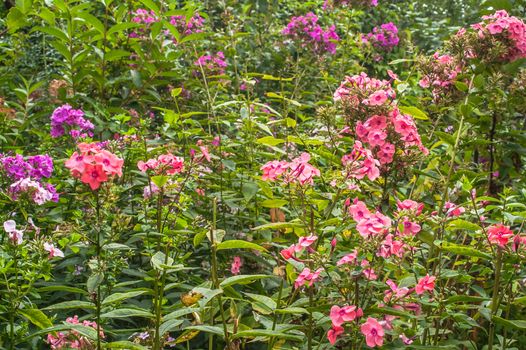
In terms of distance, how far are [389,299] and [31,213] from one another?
4.31 ft

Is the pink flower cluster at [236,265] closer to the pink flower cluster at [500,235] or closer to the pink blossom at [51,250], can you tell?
the pink blossom at [51,250]

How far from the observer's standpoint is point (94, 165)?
1.62m

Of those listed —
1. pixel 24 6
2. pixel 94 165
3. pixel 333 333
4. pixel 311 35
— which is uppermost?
pixel 94 165

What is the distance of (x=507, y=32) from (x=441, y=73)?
10.9 inches

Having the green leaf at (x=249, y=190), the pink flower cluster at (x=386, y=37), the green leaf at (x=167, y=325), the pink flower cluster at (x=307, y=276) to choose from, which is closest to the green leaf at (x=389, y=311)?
the pink flower cluster at (x=307, y=276)

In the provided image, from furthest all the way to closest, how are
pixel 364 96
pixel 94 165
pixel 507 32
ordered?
pixel 507 32, pixel 364 96, pixel 94 165

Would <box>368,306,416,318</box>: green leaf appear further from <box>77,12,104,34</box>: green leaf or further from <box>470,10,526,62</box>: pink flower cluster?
<box>77,12,104,34</box>: green leaf

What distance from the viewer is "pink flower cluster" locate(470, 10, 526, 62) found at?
102 inches

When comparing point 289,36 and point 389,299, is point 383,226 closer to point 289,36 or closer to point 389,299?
point 389,299

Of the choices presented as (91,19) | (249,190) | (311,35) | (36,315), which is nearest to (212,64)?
(91,19)

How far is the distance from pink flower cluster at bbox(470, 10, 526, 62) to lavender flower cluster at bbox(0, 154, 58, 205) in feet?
4.99

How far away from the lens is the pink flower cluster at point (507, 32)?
2.59m

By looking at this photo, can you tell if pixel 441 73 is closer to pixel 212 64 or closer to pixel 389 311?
pixel 389 311

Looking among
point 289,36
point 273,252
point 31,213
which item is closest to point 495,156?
point 273,252
